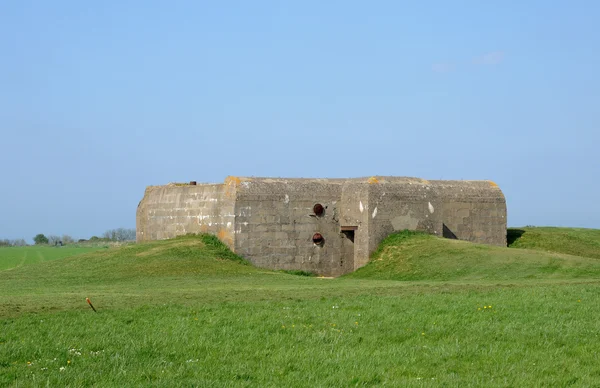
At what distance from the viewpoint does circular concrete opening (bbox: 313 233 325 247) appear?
34.7 meters

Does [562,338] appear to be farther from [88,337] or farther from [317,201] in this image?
[317,201]

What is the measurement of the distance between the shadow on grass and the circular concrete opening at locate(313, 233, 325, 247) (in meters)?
9.65

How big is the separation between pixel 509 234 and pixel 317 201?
11.0 meters

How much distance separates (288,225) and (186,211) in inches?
174

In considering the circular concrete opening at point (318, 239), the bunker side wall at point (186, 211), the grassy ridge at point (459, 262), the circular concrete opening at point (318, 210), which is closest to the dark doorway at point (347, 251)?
the circular concrete opening at point (318, 239)

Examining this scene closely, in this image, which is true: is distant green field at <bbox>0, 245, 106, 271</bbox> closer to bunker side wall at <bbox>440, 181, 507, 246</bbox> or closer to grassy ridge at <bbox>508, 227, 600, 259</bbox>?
bunker side wall at <bbox>440, 181, 507, 246</bbox>

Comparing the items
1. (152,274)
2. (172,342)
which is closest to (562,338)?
(172,342)

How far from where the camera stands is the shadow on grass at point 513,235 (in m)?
40.1

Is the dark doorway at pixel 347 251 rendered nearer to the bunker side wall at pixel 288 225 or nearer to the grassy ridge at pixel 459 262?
the bunker side wall at pixel 288 225

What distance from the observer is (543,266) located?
2900cm

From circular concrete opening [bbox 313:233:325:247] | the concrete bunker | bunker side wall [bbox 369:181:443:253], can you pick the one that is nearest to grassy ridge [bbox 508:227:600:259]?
the concrete bunker

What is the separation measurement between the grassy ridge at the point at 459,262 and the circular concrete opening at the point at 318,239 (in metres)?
1.94

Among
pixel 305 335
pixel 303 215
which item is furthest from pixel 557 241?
pixel 305 335

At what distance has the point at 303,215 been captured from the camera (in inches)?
1356
